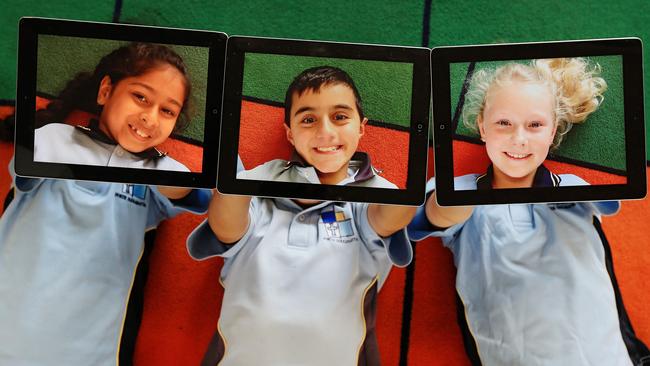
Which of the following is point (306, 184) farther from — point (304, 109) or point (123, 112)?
point (123, 112)

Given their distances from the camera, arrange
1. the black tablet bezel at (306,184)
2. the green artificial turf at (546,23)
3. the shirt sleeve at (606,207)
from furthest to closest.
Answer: the green artificial turf at (546,23)
the shirt sleeve at (606,207)
the black tablet bezel at (306,184)

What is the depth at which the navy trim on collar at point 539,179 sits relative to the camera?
74 centimetres

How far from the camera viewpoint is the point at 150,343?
0.91 meters

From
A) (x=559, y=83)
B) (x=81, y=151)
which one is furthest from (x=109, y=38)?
(x=559, y=83)

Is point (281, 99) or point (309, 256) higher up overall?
point (281, 99)

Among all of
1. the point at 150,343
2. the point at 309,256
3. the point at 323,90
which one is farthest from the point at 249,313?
the point at 323,90

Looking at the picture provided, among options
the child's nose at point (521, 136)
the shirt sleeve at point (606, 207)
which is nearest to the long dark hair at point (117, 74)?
the child's nose at point (521, 136)

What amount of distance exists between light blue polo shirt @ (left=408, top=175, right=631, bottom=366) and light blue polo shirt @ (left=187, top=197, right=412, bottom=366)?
0.11 meters

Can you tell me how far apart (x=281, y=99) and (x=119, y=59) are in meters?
0.23

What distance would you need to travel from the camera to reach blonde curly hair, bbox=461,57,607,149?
734 mm

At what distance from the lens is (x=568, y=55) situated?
73cm

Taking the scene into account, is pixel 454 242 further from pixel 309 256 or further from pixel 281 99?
pixel 281 99

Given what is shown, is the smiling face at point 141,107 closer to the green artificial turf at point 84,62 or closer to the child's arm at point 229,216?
the green artificial turf at point 84,62

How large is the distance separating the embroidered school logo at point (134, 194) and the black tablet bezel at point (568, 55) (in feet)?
1.57
